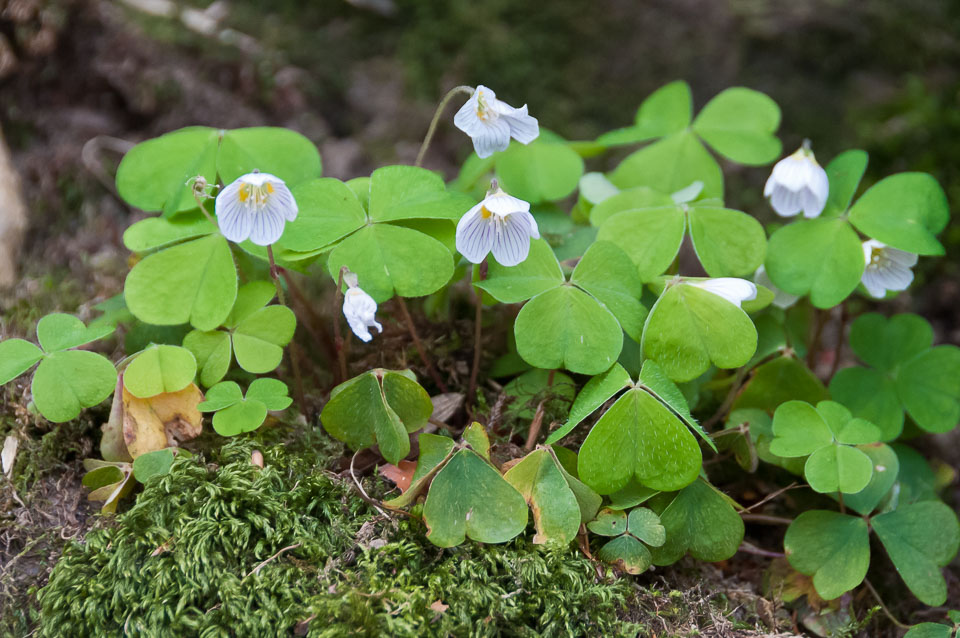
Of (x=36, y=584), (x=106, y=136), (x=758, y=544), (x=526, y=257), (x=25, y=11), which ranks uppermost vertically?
(x=25, y=11)

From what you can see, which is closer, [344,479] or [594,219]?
[344,479]

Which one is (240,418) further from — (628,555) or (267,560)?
(628,555)

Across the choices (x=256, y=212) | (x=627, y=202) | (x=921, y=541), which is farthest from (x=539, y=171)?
(x=921, y=541)

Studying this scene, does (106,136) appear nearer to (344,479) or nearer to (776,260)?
(344,479)

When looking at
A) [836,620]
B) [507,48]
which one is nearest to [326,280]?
[507,48]

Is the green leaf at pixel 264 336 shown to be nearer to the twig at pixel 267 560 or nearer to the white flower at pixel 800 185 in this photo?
the twig at pixel 267 560

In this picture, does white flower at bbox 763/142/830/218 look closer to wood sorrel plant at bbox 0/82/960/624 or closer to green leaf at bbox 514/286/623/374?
wood sorrel plant at bbox 0/82/960/624
